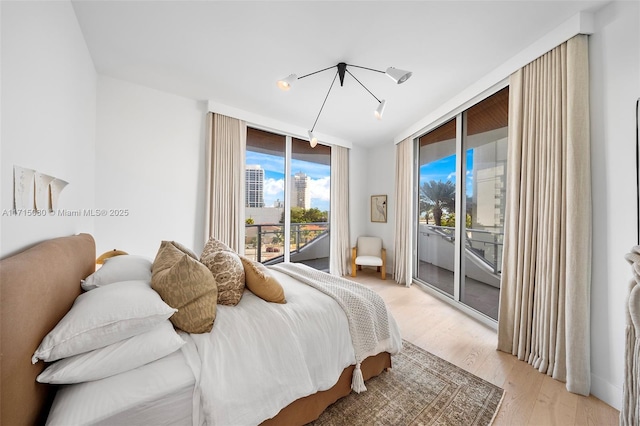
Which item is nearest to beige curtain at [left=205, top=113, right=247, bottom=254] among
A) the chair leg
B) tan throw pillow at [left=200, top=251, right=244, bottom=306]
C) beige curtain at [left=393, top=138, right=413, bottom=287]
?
tan throw pillow at [left=200, top=251, right=244, bottom=306]

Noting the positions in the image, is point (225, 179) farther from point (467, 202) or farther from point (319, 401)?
point (467, 202)

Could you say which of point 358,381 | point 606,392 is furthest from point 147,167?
point 606,392

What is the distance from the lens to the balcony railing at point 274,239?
12.5 ft

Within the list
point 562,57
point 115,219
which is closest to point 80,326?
point 115,219

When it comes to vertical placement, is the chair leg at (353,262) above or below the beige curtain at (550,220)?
below

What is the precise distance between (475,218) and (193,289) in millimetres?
3038

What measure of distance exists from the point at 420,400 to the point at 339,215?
3371 millimetres

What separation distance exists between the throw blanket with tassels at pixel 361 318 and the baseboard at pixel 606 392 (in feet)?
4.68

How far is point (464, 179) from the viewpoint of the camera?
3.03m

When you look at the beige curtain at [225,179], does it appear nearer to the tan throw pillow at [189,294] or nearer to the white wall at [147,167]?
the white wall at [147,167]

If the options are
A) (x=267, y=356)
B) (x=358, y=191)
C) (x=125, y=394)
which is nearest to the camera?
(x=125, y=394)

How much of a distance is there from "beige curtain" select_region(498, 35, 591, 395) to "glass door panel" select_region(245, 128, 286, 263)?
3.09 meters

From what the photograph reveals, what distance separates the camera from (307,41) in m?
2.02

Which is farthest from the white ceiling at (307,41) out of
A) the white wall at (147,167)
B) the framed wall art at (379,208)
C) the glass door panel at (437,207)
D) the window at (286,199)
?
the framed wall art at (379,208)
